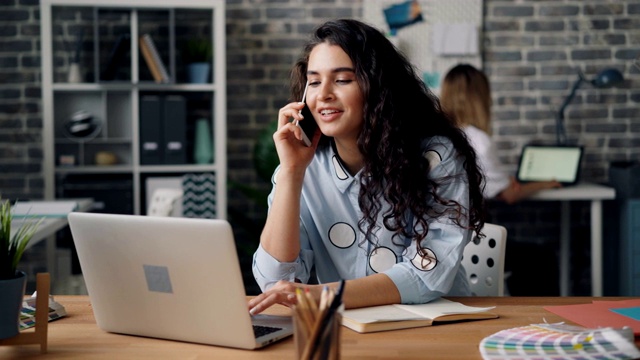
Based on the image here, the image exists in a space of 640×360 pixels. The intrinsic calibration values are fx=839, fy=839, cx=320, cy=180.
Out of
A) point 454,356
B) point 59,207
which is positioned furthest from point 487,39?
point 454,356

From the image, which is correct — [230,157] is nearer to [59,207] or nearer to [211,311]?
[59,207]

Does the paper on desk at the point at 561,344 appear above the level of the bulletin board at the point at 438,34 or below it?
below

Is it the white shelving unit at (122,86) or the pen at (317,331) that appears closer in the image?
the pen at (317,331)

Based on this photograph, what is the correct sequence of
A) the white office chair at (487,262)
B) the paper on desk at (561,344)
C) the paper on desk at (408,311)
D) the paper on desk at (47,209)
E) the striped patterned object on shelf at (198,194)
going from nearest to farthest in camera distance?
the paper on desk at (561,344) → the paper on desk at (408,311) → the white office chair at (487,262) → the paper on desk at (47,209) → the striped patterned object on shelf at (198,194)

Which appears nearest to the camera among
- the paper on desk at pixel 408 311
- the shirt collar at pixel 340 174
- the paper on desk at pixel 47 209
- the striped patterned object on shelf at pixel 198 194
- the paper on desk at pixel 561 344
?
the paper on desk at pixel 561 344

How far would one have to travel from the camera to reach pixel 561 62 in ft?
16.1

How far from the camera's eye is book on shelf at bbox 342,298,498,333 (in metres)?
1.59

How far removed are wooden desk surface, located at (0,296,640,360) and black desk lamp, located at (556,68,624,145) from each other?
3.23m

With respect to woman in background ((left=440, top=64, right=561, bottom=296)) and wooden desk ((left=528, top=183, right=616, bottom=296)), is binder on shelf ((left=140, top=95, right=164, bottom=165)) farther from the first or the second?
wooden desk ((left=528, top=183, right=616, bottom=296))

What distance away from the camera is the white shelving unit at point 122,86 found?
4426mm

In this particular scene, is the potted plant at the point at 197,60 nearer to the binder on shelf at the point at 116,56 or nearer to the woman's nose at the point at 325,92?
the binder on shelf at the point at 116,56

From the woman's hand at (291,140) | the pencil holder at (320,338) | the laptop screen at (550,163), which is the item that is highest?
the woman's hand at (291,140)

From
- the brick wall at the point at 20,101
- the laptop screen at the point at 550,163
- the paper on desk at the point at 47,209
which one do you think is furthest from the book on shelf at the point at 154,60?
the laptop screen at the point at 550,163

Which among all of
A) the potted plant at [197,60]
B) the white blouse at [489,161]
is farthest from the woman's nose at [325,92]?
the potted plant at [197,60]
